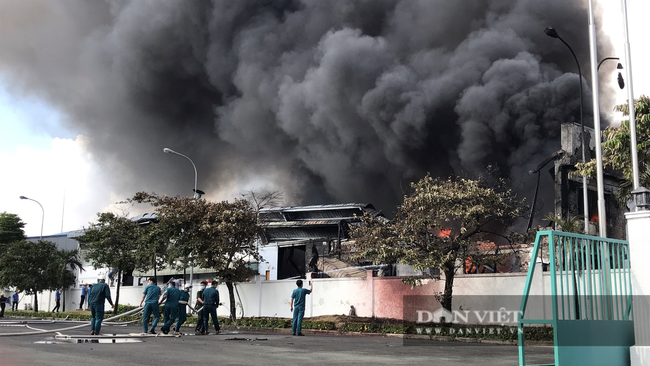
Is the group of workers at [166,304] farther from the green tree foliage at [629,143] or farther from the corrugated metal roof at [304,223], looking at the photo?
the corrugated metal roof at [304,223]

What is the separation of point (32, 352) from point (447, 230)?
1471 cm

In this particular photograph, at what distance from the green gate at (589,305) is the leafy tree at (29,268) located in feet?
142

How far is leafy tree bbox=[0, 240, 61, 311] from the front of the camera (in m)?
44.2

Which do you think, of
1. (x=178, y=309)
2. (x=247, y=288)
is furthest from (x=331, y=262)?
(x=178, y=309)

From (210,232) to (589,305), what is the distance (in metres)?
20.4

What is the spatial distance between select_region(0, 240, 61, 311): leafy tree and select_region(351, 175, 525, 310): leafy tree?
3152 cm

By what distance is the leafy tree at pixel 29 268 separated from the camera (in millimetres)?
44188

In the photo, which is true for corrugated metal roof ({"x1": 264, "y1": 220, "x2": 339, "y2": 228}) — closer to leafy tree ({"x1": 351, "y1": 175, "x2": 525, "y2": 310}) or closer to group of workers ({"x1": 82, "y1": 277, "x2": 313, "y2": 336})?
leafy tree ({"x1": 351, "y1": 175, "x2": 525, "y2": 310})

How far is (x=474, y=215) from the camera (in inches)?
813

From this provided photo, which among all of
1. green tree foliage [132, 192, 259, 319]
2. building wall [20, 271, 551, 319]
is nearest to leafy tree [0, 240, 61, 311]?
building wall [20, 271, 551, 319]

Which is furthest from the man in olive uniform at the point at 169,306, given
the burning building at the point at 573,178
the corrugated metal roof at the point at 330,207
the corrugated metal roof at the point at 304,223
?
the corrugated metal roof at the point at 304,223

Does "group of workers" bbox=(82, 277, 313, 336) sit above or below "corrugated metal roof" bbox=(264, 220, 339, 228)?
below

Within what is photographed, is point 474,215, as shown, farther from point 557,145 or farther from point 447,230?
point 557,145

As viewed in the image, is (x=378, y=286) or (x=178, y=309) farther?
(x=378, y=286)
